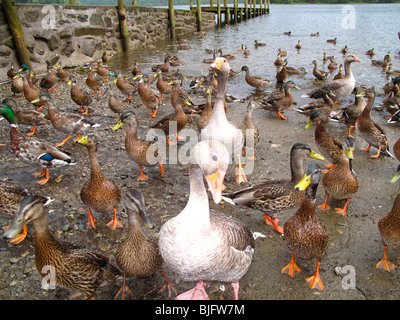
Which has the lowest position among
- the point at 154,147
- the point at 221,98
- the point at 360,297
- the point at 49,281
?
the point at 360,297

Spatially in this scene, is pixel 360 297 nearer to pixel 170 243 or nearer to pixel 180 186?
pixel 170 243

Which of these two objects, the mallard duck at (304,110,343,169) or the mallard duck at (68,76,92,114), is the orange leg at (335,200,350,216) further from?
the mallard duck at (68,76,92,114)

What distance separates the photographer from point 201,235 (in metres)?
2.69

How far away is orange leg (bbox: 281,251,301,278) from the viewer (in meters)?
3.45

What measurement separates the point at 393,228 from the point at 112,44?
15344 mm

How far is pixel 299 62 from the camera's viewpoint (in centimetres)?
1500

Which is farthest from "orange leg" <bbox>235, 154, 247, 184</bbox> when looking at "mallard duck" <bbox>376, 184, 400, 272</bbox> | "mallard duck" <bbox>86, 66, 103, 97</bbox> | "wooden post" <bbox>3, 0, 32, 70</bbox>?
"wooden post" <bbox>3, 0, 32, 70</bbox>

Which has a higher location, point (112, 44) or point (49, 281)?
point (112, 44)

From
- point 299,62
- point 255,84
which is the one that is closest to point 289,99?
point 255,84

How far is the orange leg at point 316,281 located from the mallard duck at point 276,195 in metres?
0.88

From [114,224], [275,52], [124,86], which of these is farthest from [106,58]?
[114,224]

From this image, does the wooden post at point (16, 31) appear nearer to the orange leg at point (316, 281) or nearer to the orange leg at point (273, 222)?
the orange leg at point (273, 222)

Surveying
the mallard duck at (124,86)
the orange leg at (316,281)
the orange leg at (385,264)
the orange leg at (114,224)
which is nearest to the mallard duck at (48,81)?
the mallard duck at (124,86)

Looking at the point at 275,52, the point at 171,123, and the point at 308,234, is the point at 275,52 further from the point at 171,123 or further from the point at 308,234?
the point at 308,234
